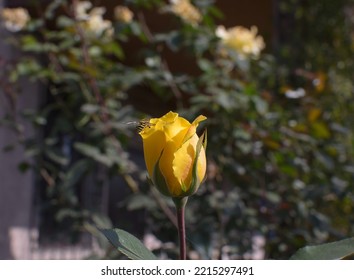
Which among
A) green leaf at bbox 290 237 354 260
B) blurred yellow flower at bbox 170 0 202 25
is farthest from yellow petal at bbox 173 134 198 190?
blurred yellow flower at bbox 170 0 202 25

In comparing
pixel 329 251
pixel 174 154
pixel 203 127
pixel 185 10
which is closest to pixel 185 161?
pixel 174 154

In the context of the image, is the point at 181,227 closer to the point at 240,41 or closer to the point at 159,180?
the point at 159,180

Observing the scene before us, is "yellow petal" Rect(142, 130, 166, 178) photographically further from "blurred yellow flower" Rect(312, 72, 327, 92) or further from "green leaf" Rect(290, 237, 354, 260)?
"blurred yellow flower" Rect(312, 72, 327, 92)

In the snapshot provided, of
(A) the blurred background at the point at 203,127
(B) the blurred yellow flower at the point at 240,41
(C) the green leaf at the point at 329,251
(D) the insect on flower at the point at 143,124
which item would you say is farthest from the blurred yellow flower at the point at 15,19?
(C) the green leaf at the point at 329,251
